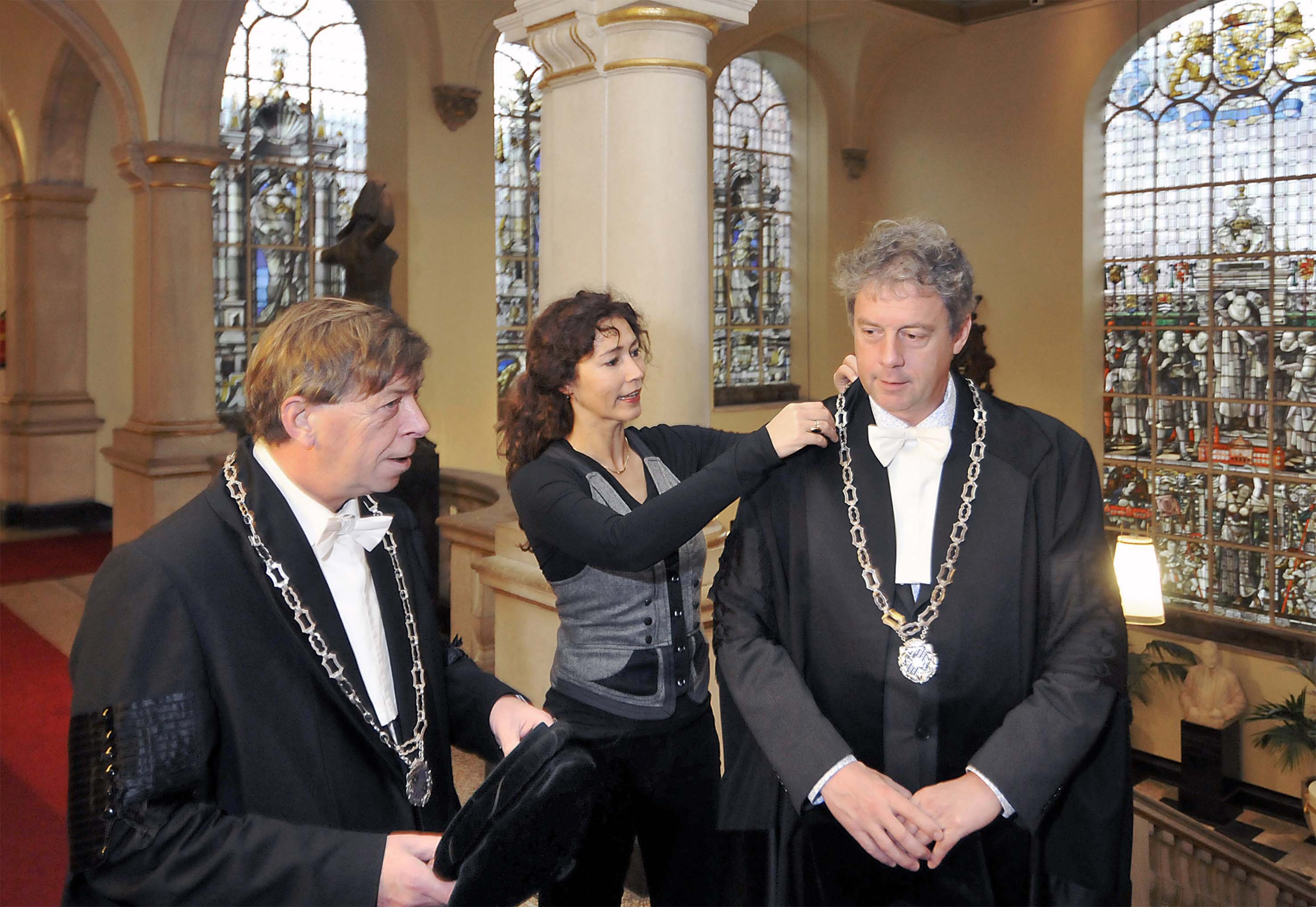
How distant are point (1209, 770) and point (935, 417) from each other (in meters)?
8.40

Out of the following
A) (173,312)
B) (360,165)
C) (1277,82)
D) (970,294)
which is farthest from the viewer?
(360,165)

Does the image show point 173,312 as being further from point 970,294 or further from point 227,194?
point 970,294

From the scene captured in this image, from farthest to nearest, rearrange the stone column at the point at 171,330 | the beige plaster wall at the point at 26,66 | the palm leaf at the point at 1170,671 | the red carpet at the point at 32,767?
the beige plaster wall at the point at 26,66, the palm leaf at the point at 1170,671, the stone column at the point at 171,330, the red carpet at the point at 32,767

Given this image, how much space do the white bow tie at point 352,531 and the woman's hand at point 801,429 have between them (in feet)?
2.11

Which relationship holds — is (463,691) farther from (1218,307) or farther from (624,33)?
(1218,307)

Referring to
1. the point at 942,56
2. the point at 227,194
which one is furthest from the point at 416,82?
the point at 942,56

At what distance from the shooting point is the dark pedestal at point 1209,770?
879 centimetres

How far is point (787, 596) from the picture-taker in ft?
6.12

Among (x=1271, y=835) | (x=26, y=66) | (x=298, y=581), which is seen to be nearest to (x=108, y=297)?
(x=26, y=66)

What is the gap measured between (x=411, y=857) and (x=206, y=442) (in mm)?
7511

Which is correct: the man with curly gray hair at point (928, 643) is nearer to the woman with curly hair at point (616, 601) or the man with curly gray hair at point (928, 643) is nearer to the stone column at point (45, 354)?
the woman with curly hair at point (616, 601)

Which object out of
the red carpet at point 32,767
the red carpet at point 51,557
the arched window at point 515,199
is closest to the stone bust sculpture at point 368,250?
the red carpet at point 32,767

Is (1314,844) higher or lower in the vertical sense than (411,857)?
lower

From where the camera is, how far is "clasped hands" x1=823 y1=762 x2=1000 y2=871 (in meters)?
1.60
